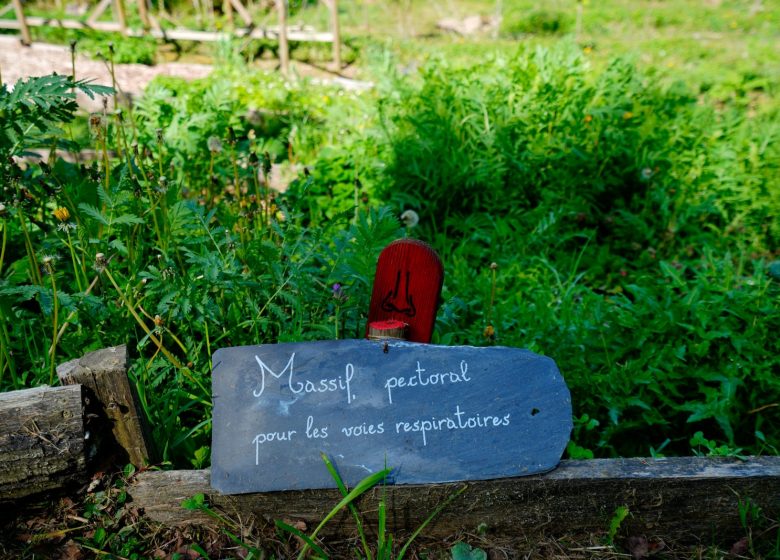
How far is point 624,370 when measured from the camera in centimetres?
205

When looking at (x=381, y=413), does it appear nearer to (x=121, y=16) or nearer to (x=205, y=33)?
(x=205, y=33)

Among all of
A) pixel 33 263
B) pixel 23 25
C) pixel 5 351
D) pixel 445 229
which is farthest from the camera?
pixel 23 25

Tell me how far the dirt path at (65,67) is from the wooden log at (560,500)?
6.33 metres

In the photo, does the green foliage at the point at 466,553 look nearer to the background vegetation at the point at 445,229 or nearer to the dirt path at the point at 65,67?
the background vegetation at the point at 445,229

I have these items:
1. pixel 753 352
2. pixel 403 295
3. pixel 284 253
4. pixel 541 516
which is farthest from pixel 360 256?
pixel 753 352

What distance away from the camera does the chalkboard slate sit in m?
1.56

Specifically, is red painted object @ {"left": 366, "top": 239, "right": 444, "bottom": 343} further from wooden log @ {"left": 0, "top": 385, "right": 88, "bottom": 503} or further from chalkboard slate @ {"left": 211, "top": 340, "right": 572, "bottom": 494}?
wooden log @ {"left": 0, "top": 385, "right": 88, "bottom": 503}

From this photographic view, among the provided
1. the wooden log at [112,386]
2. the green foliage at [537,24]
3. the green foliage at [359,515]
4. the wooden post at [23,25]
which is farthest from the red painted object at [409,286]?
the green foliage at [537,24]

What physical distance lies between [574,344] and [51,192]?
6.34 feet

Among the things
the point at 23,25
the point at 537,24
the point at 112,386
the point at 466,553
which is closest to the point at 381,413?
the point at 466,553

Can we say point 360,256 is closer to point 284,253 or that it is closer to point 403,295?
point 284,253

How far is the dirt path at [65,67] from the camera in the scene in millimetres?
7168

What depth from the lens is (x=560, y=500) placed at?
1613 millimetres

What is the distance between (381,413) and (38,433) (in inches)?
36.2
